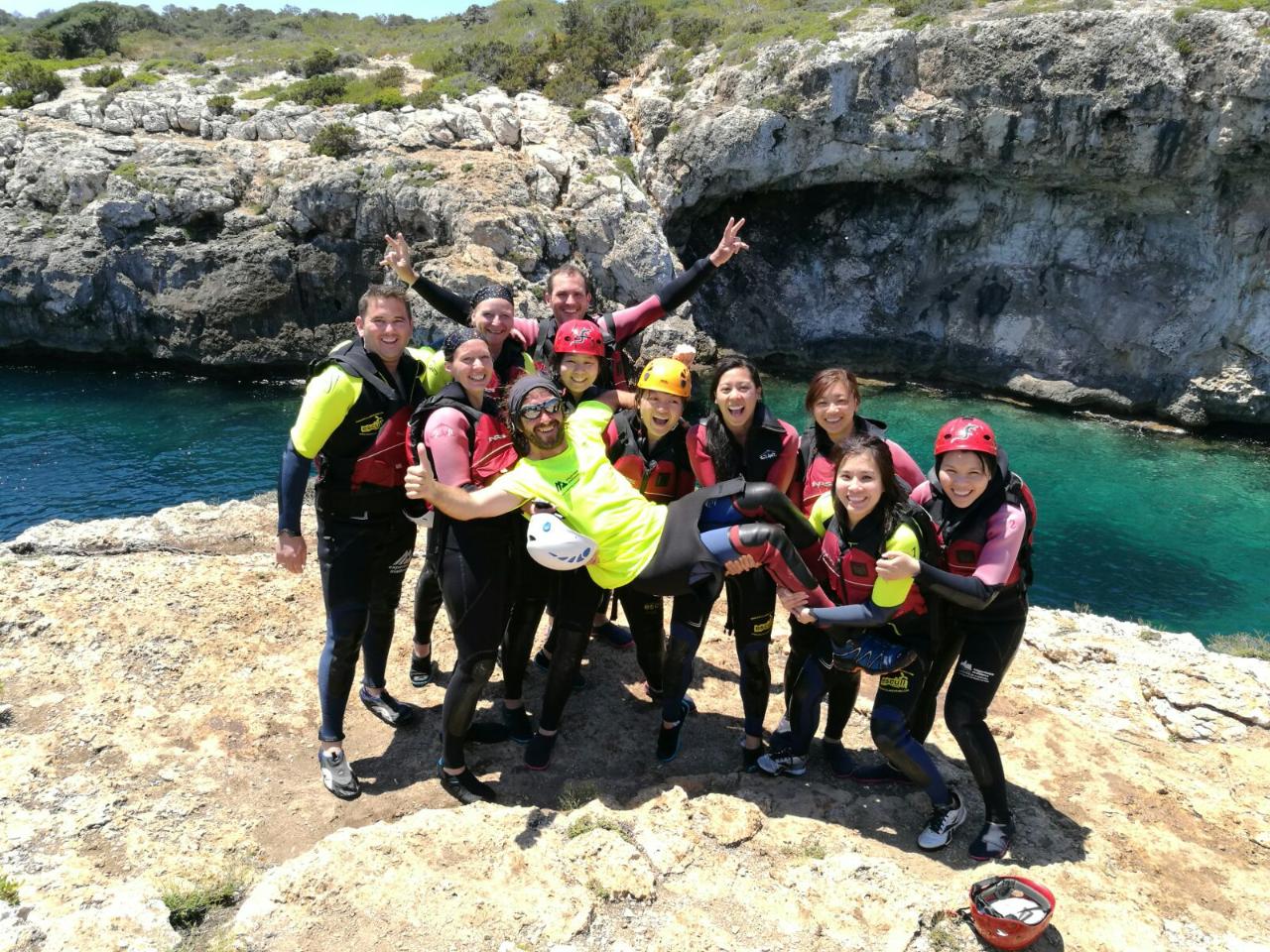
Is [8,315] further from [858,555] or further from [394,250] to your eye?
[858,555]

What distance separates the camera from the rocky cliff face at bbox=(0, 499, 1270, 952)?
12.5 ft

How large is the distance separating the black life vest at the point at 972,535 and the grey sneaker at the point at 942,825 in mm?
1513

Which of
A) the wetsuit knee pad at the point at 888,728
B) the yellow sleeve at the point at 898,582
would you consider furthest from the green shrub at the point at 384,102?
the wetsuit knee pad at the point at 888,728

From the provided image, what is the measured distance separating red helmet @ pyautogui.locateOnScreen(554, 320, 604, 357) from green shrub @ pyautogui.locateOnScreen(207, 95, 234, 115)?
31.2 meters

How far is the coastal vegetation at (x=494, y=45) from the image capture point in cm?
2805

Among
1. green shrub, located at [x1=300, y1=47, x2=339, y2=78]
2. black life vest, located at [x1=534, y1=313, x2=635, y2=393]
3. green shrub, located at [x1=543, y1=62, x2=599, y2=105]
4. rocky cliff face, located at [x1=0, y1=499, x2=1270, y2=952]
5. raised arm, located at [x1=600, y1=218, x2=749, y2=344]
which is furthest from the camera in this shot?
green shrub, located at [x1=300, y1=47, x2=339, y2=78]

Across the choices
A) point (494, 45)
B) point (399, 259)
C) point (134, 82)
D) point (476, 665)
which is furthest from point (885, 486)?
point (134, 82)

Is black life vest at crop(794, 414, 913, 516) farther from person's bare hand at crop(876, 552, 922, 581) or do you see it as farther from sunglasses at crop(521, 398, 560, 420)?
sunglasses at crop(521, 398, 560, 420)

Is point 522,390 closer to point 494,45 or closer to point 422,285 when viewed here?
point 422,285

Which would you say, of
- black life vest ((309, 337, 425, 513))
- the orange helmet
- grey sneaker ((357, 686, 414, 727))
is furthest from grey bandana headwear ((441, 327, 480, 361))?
grey sneaker ((357, 686, 414, 727))

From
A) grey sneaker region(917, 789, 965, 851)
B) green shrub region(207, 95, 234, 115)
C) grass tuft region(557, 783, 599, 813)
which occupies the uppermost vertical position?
green shrub region(207, 95, 234, 115)

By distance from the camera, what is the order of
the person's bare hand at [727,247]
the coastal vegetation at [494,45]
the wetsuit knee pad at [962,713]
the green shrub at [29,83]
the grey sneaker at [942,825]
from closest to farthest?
the wetsuit knee pad at [962,713] → the grey sneaker at [942,825] → the person's bare hand at [727,247] → the coastal vegetation at [494,45] → the green shrub at [29,83]

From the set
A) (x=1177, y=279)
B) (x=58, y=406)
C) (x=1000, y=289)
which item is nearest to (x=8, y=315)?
(x=58, y=406)

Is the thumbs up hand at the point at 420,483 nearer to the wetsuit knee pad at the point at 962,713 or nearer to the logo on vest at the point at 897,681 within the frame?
the logo on vest at the point at 897,681
